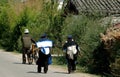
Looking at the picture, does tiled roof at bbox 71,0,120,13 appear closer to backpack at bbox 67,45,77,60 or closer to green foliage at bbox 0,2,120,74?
green foliage at bbox 0,2,120,74

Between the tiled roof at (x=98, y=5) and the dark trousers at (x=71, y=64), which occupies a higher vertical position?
the tiled roof at (x=98, y=5)

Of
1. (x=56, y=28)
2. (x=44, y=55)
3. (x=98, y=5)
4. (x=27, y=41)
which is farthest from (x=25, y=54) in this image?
(x=98, y=5)

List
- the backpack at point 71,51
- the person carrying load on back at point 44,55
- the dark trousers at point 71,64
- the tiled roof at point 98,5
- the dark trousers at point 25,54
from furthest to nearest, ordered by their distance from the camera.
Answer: the tiled roof at point 98,5
the dark trousers at point 25,54
the dark trousers at point 71,64
the backpack at point 71,51
the person carrying load on back at point 44,55

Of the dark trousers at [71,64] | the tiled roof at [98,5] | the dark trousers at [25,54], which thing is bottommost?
the dark trousers at [71,64]

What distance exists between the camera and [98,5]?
40625 mm

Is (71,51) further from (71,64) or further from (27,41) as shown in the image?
(27,41)

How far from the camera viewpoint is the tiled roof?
3953 centimetres

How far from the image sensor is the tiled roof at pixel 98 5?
3953cm

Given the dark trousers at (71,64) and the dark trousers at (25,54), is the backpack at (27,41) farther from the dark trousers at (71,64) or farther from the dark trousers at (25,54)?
the dark trousers at (71,64)

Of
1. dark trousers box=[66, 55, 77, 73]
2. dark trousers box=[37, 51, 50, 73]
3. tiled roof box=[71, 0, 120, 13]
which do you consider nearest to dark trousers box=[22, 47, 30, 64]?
dark trousers box=[66, 55, 77, 73]

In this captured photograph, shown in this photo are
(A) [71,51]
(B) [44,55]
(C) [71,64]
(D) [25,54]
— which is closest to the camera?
(B) [44,55]

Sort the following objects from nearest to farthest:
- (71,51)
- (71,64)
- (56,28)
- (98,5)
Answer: (71,51) → (71,64) → (56,28) → (98,5)

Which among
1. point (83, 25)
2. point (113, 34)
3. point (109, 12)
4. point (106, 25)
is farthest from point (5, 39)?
point (113, 34)

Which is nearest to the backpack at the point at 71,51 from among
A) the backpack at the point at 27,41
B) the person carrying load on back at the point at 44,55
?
the person carrying load on back at the point at 44,55
